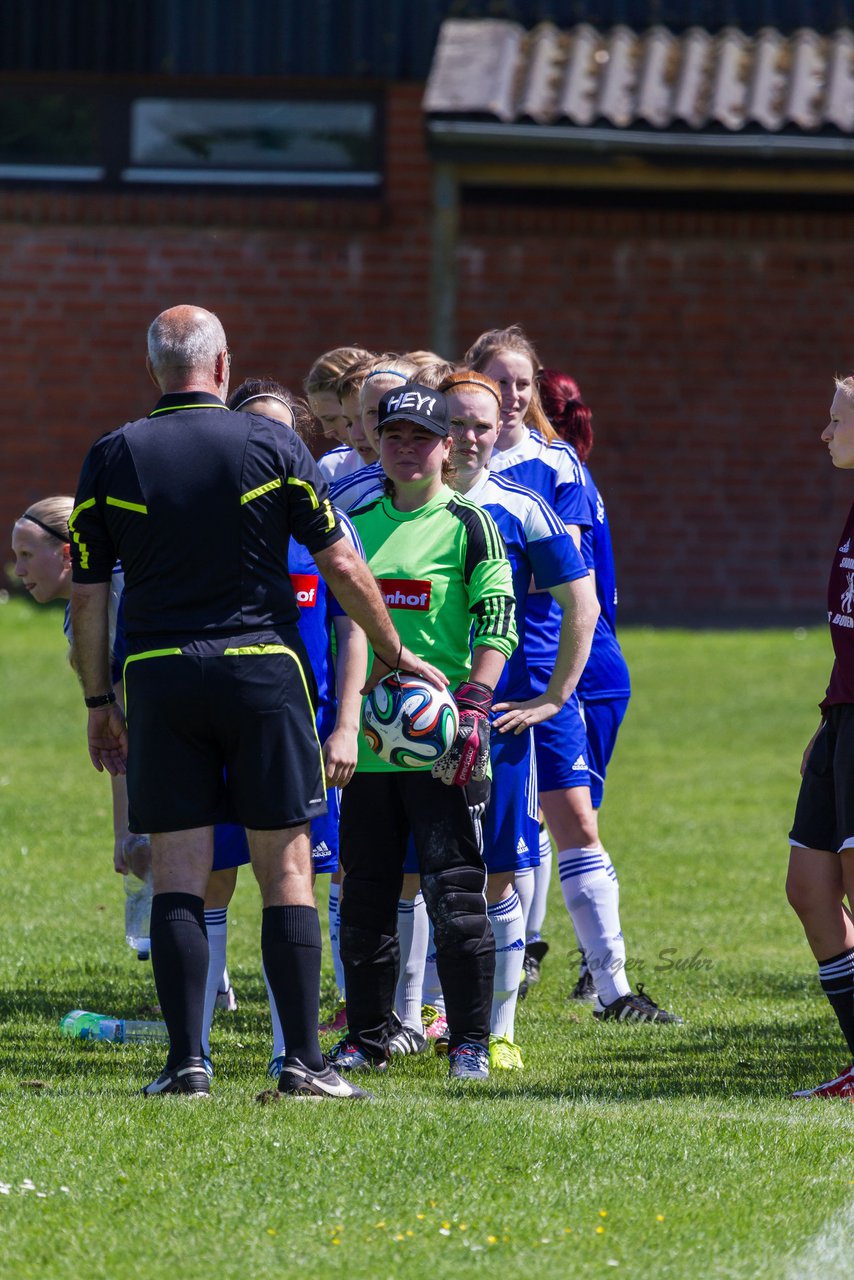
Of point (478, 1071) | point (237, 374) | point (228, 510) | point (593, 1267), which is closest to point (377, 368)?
point (228, 510)

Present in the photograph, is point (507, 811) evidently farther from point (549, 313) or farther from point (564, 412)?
point (549, 313)

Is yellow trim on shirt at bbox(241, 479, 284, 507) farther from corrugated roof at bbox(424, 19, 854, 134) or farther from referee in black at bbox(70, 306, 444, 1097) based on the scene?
corrugated roof at bbox(424, 19, 854, 134)

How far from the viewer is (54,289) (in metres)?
16.5

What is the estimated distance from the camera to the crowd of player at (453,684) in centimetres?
537

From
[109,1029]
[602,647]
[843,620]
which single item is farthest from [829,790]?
[109,1029]

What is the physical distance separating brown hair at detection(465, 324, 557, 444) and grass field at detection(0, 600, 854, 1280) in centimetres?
212

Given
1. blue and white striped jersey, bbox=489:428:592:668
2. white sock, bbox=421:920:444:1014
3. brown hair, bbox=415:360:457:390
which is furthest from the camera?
white sock, bbox=421:920:444:1014

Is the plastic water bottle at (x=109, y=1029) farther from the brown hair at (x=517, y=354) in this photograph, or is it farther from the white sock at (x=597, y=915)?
the brown hair at (x=517, y=354)

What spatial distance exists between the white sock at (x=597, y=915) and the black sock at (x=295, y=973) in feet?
5.73

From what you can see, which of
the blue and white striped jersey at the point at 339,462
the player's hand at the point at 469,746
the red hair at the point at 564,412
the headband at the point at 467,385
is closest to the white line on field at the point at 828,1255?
the player's hand at the point at 469,746

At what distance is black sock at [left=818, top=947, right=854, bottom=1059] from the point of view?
211 inches

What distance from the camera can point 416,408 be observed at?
529 cm

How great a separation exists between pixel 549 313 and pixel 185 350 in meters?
11.8

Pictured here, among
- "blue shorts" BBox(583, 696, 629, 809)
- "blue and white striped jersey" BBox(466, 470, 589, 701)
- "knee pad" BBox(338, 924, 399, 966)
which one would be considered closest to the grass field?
"knee pad" BBox(338, 924, 399, 966)
